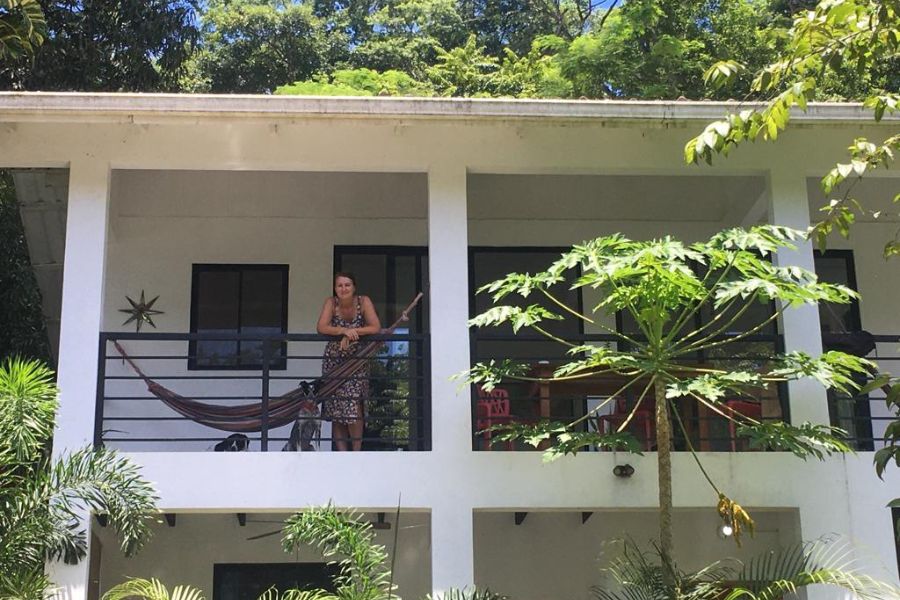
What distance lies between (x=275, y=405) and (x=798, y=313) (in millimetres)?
4121

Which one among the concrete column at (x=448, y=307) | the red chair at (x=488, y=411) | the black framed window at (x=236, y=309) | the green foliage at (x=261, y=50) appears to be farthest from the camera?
the green foliage at (x=261, y=50)

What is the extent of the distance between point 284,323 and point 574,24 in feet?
54.7

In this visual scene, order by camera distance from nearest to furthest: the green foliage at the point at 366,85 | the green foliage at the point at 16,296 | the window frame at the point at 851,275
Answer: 1. the window frame at the point at 851,275
2. the green foliage at the point at 16,296
3. the green foliage at the point at 366,85

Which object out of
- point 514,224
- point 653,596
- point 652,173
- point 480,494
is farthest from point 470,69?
point 653,596

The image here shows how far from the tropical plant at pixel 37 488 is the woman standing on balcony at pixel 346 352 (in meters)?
1.79

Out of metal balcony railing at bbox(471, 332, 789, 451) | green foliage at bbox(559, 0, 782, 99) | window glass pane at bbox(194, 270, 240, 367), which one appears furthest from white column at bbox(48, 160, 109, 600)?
green foliage at bbox(559, 0, 782, 99)

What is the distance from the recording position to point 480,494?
7805mm

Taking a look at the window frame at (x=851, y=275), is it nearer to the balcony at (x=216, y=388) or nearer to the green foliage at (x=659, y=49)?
the balcony at (x=216, y=388)

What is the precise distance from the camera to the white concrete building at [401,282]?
7789mm

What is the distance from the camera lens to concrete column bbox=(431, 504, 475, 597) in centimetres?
760

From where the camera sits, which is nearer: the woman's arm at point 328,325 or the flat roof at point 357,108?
the flat roof at point 357,108

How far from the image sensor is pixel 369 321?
327 inches

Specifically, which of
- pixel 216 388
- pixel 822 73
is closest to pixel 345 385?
pixel 216 388


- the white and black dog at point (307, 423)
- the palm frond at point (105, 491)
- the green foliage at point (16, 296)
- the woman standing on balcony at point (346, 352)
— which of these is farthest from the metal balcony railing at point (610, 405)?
the green foliage at point (16, 296)
